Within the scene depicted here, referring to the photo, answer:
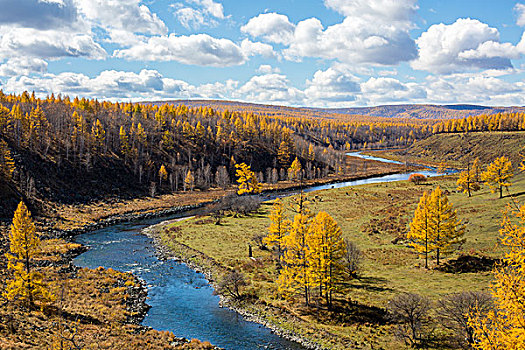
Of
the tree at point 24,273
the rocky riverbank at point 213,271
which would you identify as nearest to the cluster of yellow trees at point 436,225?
the rocky riverbank at point 213,271

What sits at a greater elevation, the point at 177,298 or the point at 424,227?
the point at 424,227

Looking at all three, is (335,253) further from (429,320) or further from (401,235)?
(401,235)

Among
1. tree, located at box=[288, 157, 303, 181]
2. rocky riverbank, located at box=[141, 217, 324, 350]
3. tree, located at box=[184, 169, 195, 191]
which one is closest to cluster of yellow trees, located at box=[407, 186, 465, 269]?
rocky riverbank, located at box=[141, 217, 324, 350]

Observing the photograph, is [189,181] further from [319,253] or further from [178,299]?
[319,253]

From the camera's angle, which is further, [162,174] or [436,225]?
[162,174]

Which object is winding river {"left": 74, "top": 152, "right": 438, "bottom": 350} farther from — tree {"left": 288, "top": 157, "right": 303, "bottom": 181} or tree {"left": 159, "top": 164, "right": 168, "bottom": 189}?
tree {"left": 288, "top": 157, "right": 303, "bottom": 181}

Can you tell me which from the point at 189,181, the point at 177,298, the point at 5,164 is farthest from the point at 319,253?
the point at 189,181
